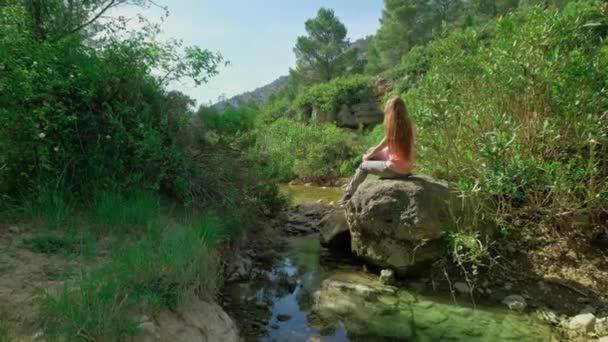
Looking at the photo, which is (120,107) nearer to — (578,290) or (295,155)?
(578,290)

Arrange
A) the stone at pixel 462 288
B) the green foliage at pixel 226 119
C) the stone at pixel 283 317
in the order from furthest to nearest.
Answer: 1. the green foliage at pixel 226 119
2. the stone at pixel 462 288
3. the stone at pixel 283 317

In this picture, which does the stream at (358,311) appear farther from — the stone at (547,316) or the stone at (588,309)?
the stone at (588,309)

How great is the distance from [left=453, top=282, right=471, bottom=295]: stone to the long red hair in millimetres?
1729

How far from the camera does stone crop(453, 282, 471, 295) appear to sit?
15.6 ft

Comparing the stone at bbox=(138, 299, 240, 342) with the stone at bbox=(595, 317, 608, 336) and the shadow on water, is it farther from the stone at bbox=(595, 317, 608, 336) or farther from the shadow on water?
the stone at bbox=(595, 317, 608, 336)

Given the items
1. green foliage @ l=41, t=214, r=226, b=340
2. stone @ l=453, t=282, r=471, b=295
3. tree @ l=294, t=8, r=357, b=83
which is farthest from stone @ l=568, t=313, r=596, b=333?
tree @ l=294, t=8, r=357, b=83

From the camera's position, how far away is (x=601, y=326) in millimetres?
3760

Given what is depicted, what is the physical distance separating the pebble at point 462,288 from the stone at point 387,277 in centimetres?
74

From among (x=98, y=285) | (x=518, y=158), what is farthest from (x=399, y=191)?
(x=98, y=285)

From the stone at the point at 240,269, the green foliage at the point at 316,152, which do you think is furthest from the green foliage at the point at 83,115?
the green foliage at the point at 316,152

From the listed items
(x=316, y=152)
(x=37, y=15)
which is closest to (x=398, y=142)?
(x=37, y=15)

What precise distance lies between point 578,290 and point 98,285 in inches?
185

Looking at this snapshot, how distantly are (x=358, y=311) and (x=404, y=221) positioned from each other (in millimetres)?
1310

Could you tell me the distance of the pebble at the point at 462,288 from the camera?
4.75m
